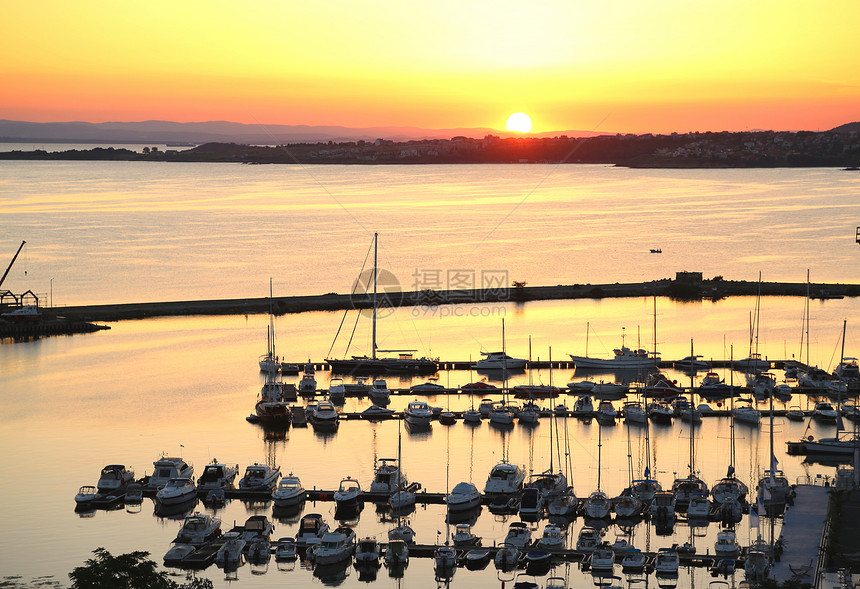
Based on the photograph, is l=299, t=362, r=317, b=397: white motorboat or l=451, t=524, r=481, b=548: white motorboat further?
l=299, t=362, r=317, b=397: white motorboat

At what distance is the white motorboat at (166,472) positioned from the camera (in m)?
21.6

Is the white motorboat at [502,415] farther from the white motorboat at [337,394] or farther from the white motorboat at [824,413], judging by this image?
the white motorboat at [824,413]

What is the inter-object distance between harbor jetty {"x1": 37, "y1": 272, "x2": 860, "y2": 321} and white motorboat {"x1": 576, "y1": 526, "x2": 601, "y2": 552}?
2827 centimetres

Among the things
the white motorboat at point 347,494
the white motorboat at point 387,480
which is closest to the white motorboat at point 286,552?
the white motorboat at point 347,494

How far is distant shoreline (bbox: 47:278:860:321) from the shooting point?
147 ft

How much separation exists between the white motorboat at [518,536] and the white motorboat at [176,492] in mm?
6644

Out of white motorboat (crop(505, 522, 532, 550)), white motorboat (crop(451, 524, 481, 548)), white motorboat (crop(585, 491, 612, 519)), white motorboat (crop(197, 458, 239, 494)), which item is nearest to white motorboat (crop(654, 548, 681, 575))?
white motorboat (crop(505, 522, 532, 550))

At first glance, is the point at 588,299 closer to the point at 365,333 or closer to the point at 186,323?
the point at 365,333

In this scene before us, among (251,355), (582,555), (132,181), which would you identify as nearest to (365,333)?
(251,355)

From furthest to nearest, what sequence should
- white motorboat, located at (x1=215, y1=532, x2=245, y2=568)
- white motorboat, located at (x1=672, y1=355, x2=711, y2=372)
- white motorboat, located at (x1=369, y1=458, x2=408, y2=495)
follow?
white motorboat, located at (x1=672, y1=355, x2=711, y2=372), white motorboat, located at (x1=369, y1=458, x2=408, y2=495), white motorboat, located at (x1=215, y1=532, x2=245, y2=568)

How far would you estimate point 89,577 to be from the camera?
1179cm

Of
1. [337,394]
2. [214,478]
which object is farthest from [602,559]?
[337,394]

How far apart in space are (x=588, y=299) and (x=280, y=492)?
98.1 ft

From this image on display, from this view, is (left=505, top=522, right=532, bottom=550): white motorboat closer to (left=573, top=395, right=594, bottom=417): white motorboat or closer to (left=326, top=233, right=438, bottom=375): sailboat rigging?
(left=573, top=395, right=594, bottom=417): white motorboat
